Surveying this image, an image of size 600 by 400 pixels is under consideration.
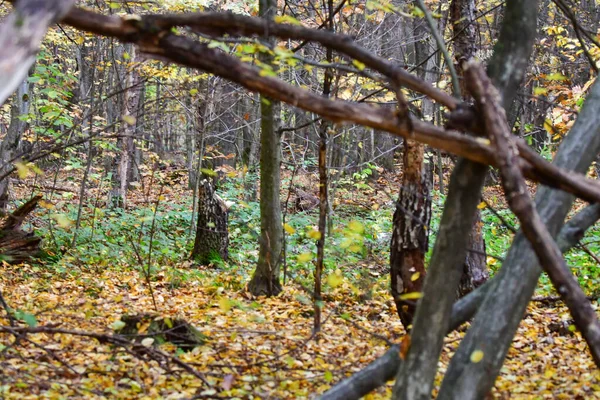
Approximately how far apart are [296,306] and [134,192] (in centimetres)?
1375

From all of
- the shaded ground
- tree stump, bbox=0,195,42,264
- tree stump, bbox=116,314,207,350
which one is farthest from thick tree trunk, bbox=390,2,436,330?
tree stump, bbox=0,195,42,264

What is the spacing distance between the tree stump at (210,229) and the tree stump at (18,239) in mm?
2694

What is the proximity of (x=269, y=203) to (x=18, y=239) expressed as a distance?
4711 mm

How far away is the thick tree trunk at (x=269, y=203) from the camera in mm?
7031

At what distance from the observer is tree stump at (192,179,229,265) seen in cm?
1004

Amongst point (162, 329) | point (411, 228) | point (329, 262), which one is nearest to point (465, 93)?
point (411, 228)

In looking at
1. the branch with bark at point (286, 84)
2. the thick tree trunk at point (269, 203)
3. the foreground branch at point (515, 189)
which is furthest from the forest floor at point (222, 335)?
the branch with bark at point (286, 84)

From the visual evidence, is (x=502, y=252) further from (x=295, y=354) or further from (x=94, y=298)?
(x=94, y=298)

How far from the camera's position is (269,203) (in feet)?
24.3

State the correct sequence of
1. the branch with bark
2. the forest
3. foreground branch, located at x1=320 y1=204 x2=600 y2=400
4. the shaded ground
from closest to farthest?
1. the branch with bark
2. the forest
3. foreground branch, located at x1=320 y1=204 x2=600 y2=400
4. the shaded ground

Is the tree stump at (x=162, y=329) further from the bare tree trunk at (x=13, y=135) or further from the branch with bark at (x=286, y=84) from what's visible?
the bare tree trunk at (x=13, y=135)

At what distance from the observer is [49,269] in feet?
29.2

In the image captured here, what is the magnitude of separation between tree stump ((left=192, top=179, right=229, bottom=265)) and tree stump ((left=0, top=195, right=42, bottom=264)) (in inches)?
106

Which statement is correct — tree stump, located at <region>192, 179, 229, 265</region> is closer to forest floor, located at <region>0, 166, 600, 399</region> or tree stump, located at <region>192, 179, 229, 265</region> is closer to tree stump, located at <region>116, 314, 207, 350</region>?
forest floor, located at <region>0, 166, 600, 399</region>
